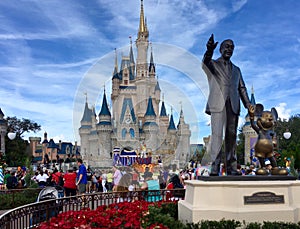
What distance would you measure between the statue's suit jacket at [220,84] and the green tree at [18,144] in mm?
33357

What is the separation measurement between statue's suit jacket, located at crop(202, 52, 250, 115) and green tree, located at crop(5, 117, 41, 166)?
33.4 metres

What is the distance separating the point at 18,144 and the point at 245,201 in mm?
53798

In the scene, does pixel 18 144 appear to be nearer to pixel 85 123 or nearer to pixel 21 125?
pixel 21 125

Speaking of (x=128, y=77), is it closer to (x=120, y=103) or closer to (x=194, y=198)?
(x=120, y=103)

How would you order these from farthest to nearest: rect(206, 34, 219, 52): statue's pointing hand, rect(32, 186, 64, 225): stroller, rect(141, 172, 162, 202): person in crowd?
rect(141, 172, 162, 202): person in crowd, rect(32, 186, 64, 225): stroller, rect(206, 34, 219, 52): statue's pointing hand

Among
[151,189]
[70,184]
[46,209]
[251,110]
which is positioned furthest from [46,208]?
[70,184]

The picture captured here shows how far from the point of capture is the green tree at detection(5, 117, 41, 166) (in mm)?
48531

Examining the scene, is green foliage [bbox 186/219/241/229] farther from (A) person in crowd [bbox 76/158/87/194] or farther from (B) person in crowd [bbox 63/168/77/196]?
(B) person in crowd [bbox 63/168/77/196]

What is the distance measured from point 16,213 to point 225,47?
459cm

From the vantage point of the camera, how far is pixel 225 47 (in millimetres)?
6598

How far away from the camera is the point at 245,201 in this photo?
5.45m

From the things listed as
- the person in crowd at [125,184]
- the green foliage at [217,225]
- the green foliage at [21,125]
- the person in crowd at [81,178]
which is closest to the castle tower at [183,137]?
the person in crowd at [125,184]

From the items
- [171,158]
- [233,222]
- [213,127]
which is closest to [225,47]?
[213,127]

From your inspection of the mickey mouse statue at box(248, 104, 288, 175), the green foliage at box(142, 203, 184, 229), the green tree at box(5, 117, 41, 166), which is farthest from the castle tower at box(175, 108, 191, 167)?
the green tree at box(5, 117, 41, 166)
